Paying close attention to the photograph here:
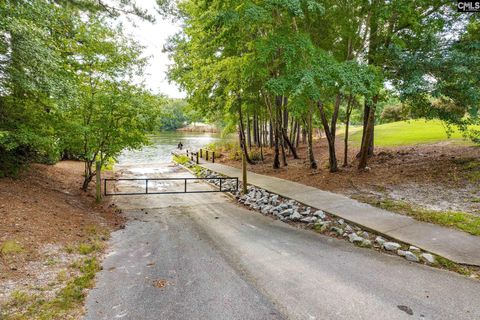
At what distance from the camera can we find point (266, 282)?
3922mm

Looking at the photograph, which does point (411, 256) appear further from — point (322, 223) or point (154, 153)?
point (154, 153)

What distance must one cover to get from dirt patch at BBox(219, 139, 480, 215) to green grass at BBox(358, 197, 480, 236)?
0.40 m

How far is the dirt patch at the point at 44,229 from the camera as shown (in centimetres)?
380

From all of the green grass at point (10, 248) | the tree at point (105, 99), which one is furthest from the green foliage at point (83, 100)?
the green grass at point (10, 248)

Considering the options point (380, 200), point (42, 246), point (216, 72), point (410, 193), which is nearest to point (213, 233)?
point (42, 246)

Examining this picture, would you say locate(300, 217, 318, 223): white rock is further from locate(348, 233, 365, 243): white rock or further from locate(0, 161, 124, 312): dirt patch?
locate(0, 161, 124, 312): dirt patch

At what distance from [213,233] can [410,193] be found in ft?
18.7

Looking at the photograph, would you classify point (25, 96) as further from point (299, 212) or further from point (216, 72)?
point (299, 212)

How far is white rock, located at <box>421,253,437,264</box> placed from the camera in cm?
438

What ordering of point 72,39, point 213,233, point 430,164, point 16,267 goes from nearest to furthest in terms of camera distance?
point 16,267 < point 213,233 < point 72,39 < point 430,164

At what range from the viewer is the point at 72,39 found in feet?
25.2

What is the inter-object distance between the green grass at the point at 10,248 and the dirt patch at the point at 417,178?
792 centimetres

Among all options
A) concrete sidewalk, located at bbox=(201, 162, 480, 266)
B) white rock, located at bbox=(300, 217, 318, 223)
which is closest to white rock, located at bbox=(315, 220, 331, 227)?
white rock, located at bbox=(300, 217, 318, 223)

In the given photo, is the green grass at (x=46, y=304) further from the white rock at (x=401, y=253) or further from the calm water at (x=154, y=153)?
the calm water at (x=154, y=153)
